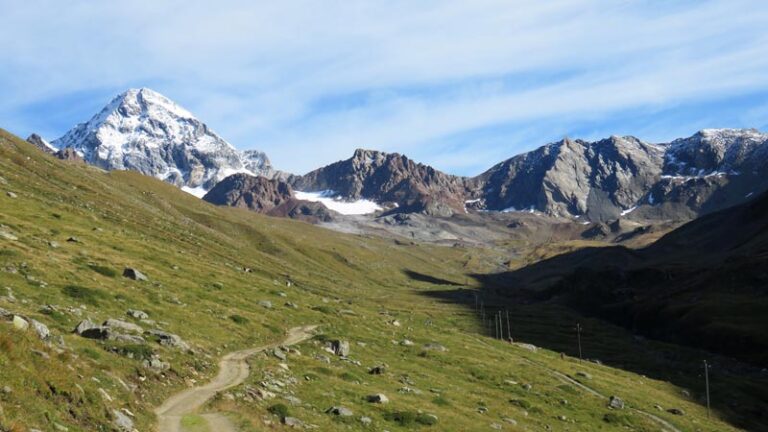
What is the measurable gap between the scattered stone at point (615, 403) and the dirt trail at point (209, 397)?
4100cm

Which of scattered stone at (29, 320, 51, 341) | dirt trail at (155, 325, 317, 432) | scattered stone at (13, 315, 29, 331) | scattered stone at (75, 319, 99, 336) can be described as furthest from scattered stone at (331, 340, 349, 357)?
scattered stone at (13, 315, 29, 331)

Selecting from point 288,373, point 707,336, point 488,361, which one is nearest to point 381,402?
point 288,373

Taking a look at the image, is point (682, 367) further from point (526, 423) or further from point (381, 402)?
point (381, 402)

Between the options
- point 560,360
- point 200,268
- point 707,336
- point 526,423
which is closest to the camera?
point 526,423

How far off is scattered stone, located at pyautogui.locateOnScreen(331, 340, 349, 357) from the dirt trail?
1148cm

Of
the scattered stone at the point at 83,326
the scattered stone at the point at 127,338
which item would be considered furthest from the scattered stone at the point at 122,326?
the scattered stone at the point at 127,338

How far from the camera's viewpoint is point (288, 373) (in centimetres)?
4866

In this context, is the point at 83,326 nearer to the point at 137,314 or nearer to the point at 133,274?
the point at 137,314

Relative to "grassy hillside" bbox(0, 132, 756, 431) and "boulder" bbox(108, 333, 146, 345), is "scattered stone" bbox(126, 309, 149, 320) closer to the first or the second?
"grassy hillside" bbox(0, 132, 756, 431)

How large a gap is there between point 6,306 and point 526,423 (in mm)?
39487

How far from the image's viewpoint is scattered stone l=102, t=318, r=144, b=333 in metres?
43.6

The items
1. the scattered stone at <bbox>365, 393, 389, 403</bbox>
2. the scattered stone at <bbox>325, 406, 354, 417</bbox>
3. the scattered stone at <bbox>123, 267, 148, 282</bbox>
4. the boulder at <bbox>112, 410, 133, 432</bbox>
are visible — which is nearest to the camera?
the boulder at <bbox>112, 410, 133, 432</bbox>

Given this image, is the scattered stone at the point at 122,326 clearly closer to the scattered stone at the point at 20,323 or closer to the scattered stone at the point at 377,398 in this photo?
the scattered stone at the point at 20,323

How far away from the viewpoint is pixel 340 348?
215ft
